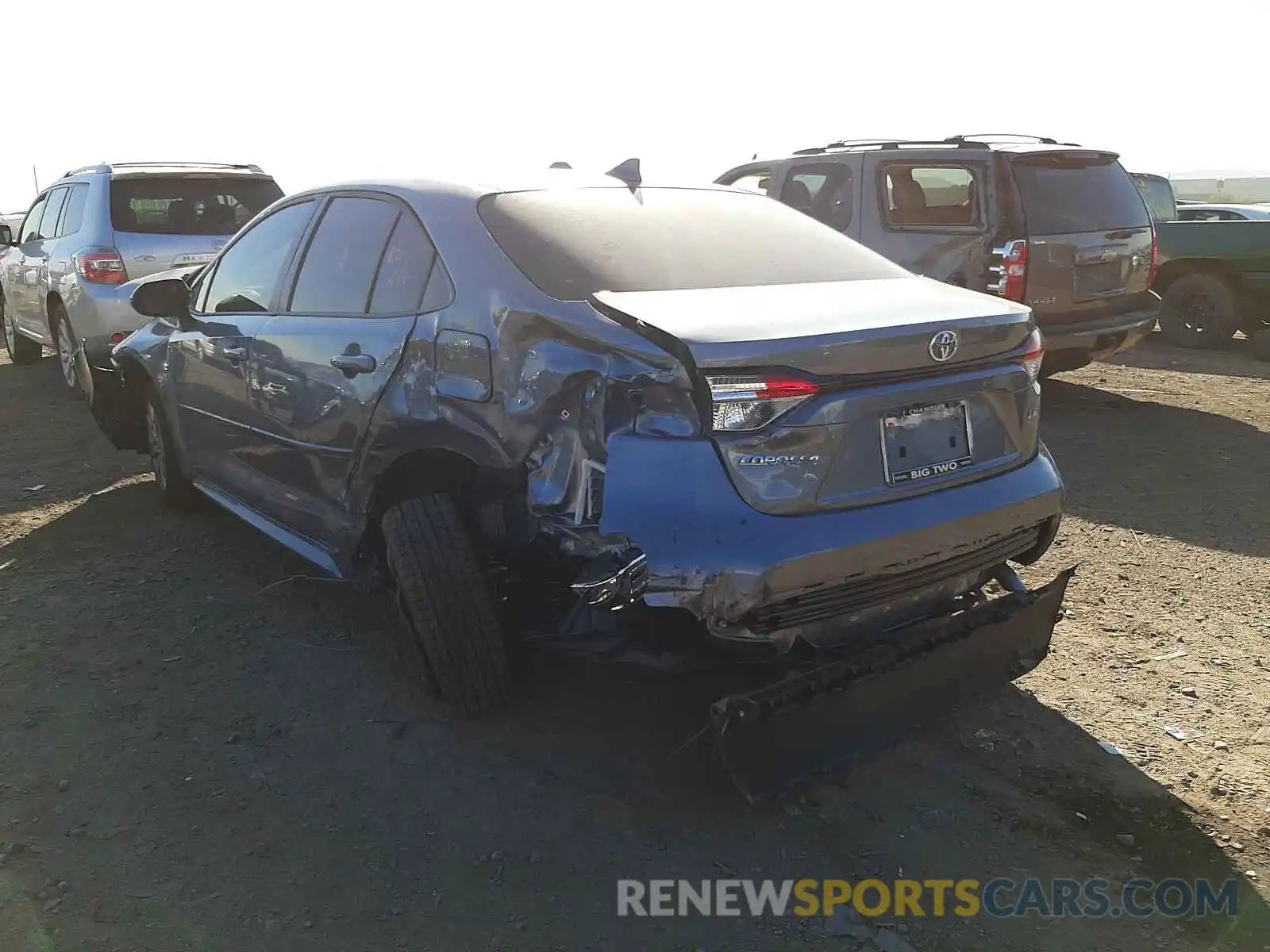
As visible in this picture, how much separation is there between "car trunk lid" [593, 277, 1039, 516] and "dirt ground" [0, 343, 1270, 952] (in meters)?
0.88

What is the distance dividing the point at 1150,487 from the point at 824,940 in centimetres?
449

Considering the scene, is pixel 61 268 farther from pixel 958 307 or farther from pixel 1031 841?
pixel 1031 841

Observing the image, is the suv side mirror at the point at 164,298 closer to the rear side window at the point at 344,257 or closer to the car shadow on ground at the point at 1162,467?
the rear side window at the point at 344,257

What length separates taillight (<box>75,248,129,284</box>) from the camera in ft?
25.1

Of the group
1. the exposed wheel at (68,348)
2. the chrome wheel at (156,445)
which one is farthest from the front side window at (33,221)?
the chrome wheel at (156,445)

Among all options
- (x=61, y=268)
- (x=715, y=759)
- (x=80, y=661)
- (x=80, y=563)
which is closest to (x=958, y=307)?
(x=715, y=759)

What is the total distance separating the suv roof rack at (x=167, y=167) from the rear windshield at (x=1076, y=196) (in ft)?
19.0

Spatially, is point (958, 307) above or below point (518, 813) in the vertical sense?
above

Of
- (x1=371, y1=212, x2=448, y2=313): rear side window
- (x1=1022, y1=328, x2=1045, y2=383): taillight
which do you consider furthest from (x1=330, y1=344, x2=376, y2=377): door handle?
(x1=1022, y1=328, x2=1045, y2=383): taillight

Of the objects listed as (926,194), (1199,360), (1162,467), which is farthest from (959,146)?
(1199,360)

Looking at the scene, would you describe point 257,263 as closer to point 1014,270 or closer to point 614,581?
point 614,581

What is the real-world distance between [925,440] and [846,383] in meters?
0.34

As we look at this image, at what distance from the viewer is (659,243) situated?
3.37 m

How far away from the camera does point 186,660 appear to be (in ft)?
13.1
